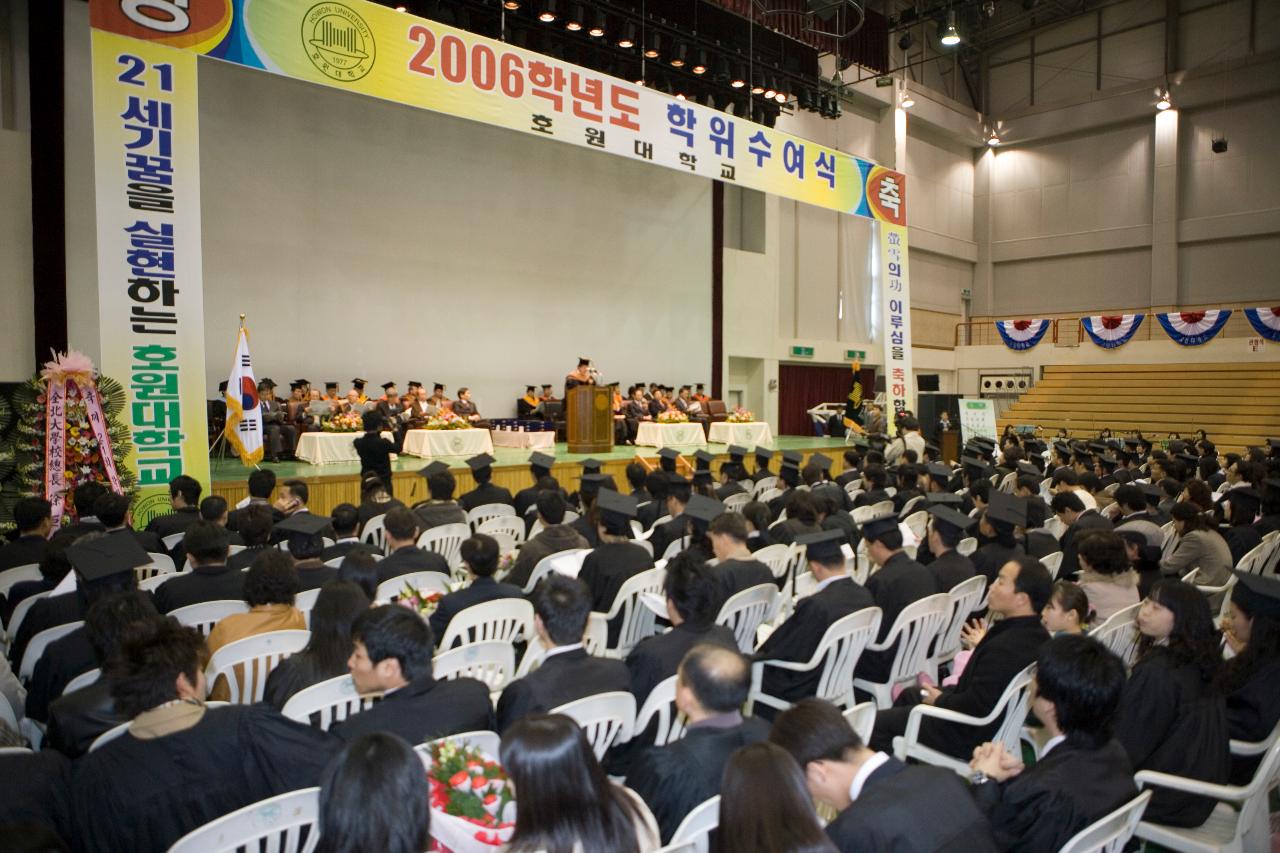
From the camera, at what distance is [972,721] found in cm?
282

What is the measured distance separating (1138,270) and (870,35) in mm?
9095

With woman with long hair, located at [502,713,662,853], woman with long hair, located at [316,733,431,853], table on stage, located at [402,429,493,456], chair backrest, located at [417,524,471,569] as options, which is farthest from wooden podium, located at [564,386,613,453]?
woman with long hair, located at [316,733,431,853]

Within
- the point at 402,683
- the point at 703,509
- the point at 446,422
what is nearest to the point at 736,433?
the point at 446,422

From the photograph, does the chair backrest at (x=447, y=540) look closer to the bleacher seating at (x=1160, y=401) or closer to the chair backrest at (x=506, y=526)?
the chair backrest at (x=506, y=526)

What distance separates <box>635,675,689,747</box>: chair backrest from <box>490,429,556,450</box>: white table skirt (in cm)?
963

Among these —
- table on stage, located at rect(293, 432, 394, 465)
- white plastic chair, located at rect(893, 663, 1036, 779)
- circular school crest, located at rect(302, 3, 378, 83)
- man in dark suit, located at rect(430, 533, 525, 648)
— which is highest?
circular school crest, located at rect(302, 3, 378, 83)

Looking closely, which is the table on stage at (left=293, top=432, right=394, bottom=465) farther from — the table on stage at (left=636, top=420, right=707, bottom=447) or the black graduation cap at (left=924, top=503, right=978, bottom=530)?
the black graduation cap at (left=924, top=503, right=978, bottom=530)

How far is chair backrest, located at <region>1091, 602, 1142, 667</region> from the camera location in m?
3.35

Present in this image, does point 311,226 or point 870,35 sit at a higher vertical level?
point 870,35

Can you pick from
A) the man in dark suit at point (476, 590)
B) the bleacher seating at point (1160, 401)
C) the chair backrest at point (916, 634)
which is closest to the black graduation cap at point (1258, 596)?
the chair backrest at point (916, 634)

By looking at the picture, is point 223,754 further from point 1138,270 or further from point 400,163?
point 1138,270

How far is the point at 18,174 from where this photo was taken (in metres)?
9.10

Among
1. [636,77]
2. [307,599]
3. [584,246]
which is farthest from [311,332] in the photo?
[307,599]

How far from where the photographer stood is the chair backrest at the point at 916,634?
3.54 meters
